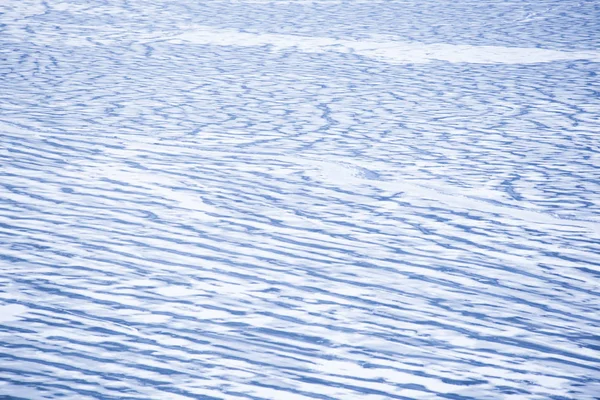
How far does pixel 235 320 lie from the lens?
1.56 m

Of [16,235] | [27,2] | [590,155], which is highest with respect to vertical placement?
[16,235]

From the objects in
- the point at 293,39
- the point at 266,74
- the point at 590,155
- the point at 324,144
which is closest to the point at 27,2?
the point at 293,39

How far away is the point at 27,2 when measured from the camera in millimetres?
6727

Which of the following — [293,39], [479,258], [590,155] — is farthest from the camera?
[293,39]

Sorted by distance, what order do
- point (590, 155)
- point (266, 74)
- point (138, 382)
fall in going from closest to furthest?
1. point (138, 382)
2. point (590, 155)
3. point (266, 74)

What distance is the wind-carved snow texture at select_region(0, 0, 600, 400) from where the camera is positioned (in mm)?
1398

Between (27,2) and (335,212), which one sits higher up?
(335,212)

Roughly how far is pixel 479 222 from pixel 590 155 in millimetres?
770

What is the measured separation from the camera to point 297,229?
2.08m

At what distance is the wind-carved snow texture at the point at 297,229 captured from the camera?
140 centimetres

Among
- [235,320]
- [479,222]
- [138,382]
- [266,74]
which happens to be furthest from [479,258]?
[266,74]

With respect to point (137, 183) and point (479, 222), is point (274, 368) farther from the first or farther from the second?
point (137, 183)

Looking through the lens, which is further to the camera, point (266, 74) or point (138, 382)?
point (266, 74)

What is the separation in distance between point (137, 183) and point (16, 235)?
477mm
